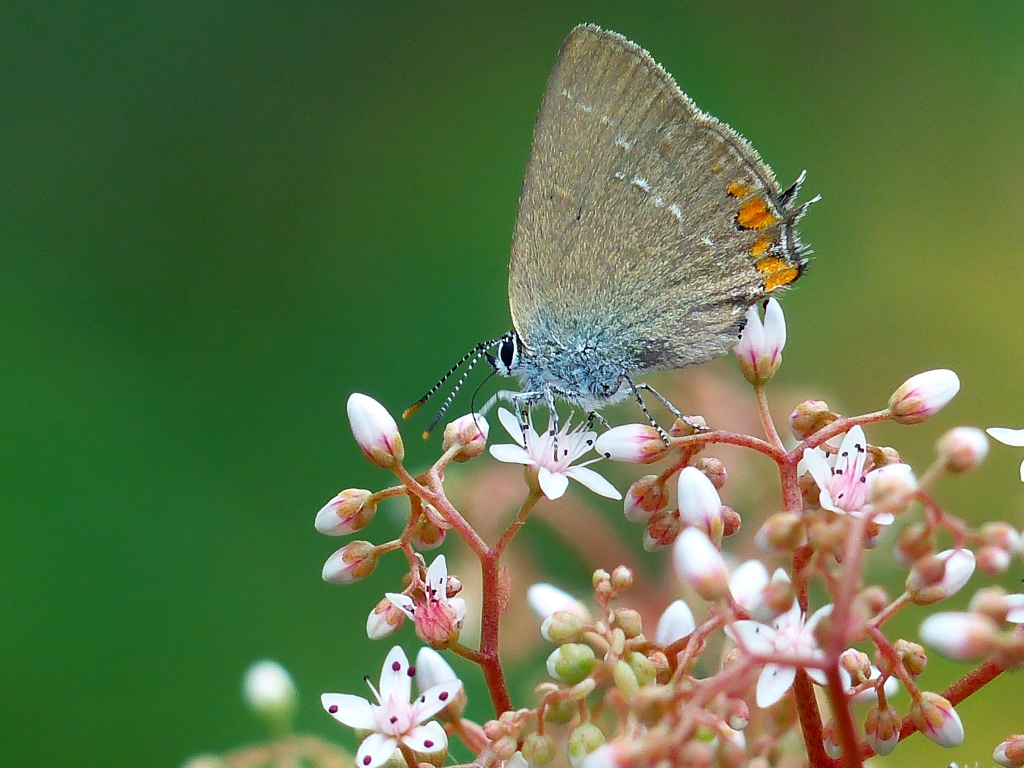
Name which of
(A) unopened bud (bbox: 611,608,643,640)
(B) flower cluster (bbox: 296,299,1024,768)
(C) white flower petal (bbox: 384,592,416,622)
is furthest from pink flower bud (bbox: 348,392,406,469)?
(A) unopened bud (bbox: 611,608,643,640)

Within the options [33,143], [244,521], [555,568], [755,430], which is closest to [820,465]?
[755,430]

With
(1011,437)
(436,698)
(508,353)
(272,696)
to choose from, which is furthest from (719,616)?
(508,353)

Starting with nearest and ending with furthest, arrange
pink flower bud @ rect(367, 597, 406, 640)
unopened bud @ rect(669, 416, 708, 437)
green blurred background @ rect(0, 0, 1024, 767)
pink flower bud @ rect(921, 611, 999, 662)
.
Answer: pink flower bud @ rect(921, 611, 999, 662) → pink flower bud @ rect(367, 597, 406, 640) → unopened bud @ rect(669, 416, 708, 437) → green blurred background @ rect(0, 0, 1024, 767)

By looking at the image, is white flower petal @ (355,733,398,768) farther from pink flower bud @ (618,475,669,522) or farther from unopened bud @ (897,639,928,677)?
unopened bud @ (897,639,928,677)

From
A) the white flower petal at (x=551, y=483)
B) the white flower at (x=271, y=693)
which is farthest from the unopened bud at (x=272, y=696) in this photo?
the white flower petal at (x=551, y=483)

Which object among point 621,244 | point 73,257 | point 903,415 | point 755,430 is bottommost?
point 903,415

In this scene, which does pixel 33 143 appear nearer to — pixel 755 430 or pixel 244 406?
pixel 244 406

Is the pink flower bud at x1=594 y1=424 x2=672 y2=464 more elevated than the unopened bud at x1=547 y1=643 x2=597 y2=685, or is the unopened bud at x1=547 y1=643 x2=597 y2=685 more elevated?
the pink flower bud at x1=594 y1=424 x2=672 y2=464
